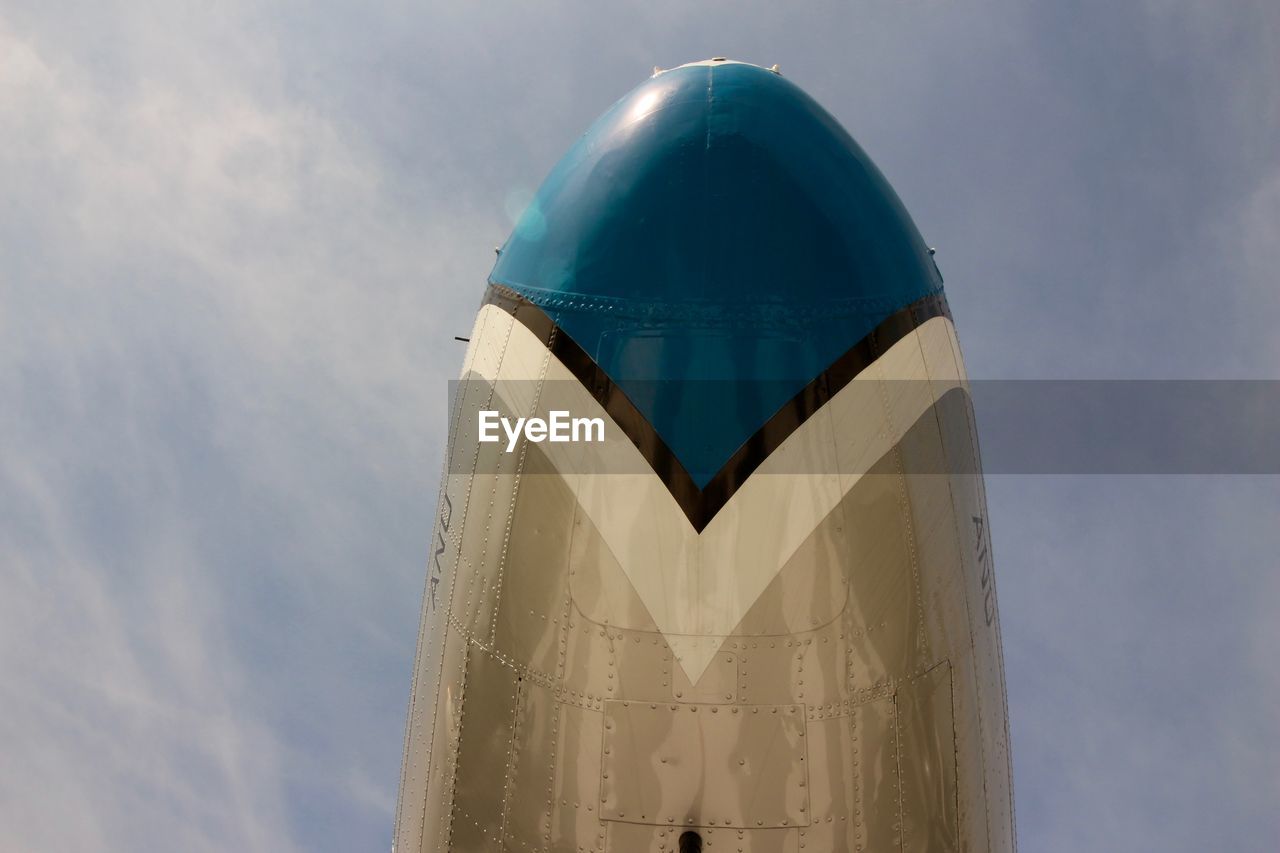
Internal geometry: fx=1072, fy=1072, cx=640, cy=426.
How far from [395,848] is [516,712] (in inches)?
116

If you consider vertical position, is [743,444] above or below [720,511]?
above

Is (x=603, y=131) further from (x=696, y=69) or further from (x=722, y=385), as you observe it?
(x=722, y=385)

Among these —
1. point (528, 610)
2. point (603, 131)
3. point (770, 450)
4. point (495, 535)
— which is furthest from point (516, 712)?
point (603, 131)

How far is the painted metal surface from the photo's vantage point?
6.39 meters

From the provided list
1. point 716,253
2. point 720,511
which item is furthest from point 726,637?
point 716,253

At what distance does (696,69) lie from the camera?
26.7 feet

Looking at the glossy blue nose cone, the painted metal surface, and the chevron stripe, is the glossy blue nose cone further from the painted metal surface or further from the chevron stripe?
the chevron stripe

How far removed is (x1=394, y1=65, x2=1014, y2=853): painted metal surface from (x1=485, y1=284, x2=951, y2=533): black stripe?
2 centimetres

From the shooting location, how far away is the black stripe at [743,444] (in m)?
6.50

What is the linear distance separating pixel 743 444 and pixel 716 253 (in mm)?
1272

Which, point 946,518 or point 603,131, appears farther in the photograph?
point 603,131

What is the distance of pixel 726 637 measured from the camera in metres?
6.38

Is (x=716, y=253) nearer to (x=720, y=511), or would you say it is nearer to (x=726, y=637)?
(x=720, y=511)

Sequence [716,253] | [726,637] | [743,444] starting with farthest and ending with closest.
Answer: [716,253] < [743,444] < [726,637]
